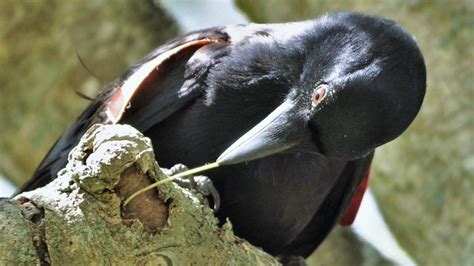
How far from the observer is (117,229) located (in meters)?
2.22

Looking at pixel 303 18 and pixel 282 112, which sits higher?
pixel 282 112

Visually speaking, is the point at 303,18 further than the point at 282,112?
Yes

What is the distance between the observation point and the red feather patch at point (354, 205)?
3590 millimetres

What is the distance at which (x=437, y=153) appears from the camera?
418 centimetres

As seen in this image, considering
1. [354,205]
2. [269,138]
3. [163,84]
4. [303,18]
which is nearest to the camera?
[269,138]

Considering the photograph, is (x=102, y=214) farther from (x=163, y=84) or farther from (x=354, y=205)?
(x=354, y=205)

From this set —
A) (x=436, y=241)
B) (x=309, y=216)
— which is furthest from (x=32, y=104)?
(x=436, y=241)

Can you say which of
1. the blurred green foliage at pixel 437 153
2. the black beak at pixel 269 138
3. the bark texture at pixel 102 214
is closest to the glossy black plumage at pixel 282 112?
the black beak at pixel 269 138

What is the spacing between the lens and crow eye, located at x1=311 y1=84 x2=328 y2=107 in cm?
280

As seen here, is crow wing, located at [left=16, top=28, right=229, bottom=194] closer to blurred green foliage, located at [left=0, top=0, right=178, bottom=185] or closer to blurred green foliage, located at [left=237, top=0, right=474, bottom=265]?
blurred green foliage, located at [left=0, top=0, right=178, bottom=185]

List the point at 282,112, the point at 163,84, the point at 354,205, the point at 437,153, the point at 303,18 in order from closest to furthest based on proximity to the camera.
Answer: the point at 282,112 → the point at 163,84 → the point at 354,205 → the point at 437,153 → the point at 303,18

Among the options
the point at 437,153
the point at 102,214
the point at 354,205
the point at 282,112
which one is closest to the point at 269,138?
the point at 282,112

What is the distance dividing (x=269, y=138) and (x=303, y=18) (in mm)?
1760

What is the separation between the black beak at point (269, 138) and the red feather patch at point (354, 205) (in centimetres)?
81
